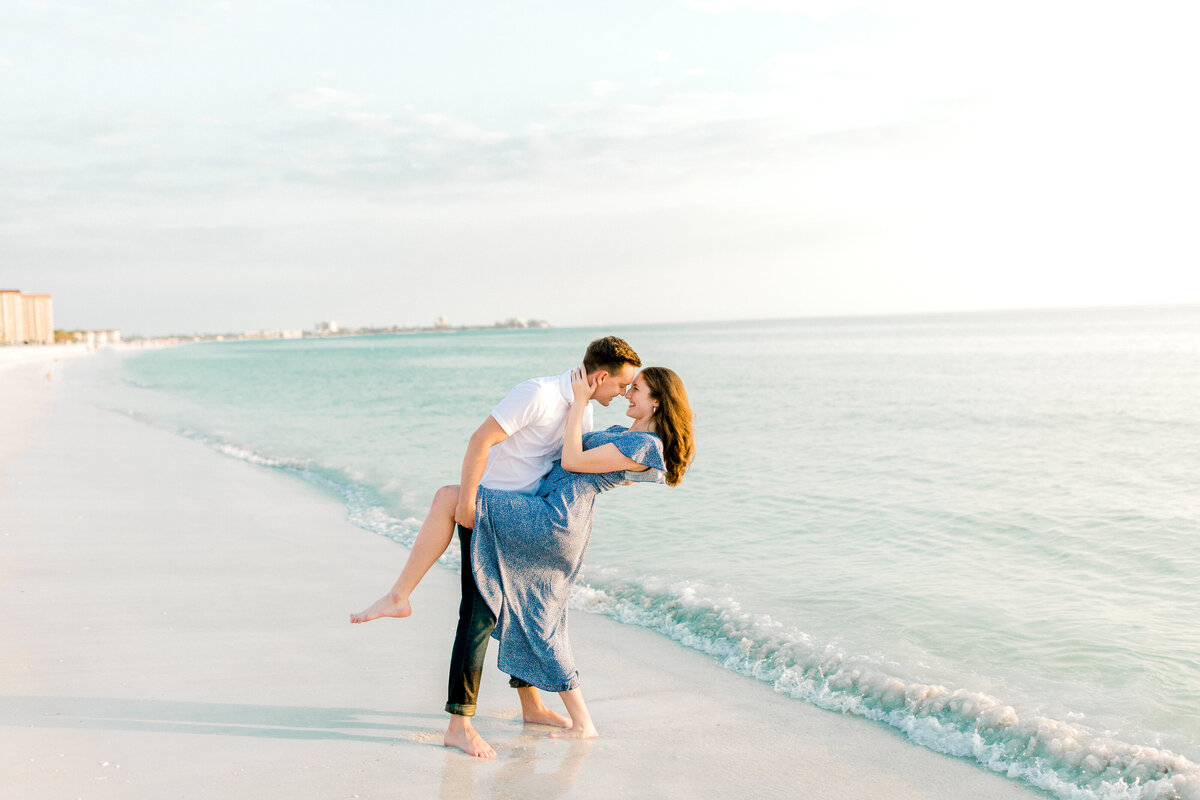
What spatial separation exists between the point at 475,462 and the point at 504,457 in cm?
28

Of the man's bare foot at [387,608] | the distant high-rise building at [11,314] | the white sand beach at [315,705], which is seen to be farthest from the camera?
the distant high-rise building at [11,314]

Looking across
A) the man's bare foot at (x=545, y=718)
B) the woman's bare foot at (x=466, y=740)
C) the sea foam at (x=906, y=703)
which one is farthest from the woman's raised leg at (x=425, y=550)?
the sea foam at (x=906, y=703)

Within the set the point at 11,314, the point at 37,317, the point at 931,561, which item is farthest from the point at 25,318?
the point at 931,561

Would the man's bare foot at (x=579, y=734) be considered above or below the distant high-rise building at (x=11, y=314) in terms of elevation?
below

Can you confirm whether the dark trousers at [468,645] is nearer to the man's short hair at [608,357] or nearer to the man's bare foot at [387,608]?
the man's bare foot at [387,608]

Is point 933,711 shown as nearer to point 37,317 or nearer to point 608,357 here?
point 608,357

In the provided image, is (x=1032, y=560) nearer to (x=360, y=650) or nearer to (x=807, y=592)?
(x=807, y=592)

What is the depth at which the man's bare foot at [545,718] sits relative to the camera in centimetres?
388

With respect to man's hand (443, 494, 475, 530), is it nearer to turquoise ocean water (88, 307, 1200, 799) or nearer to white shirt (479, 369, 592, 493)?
white shirt (479, 369, 592, 493)

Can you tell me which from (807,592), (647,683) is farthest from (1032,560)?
(647,683)

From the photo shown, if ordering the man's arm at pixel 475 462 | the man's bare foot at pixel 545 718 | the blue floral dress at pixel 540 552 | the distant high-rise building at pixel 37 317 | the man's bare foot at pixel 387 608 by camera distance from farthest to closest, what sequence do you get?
1. the distant high-rise building at pixel 37 317
2. the man's bare foot at pixel 545 718
3. the man's bare foot at pixel 387 608
4. the blue floral dress at pixel 540 552
5. the man's arm at pixel 475 462

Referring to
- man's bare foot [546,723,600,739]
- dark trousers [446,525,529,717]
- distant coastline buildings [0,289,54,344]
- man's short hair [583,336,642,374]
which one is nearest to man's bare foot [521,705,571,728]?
man's bare foot [546,723,600,739]

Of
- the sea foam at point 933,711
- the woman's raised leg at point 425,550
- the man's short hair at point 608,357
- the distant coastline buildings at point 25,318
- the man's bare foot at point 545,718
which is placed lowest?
the sea foam at point 933,711

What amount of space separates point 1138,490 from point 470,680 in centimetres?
1055
